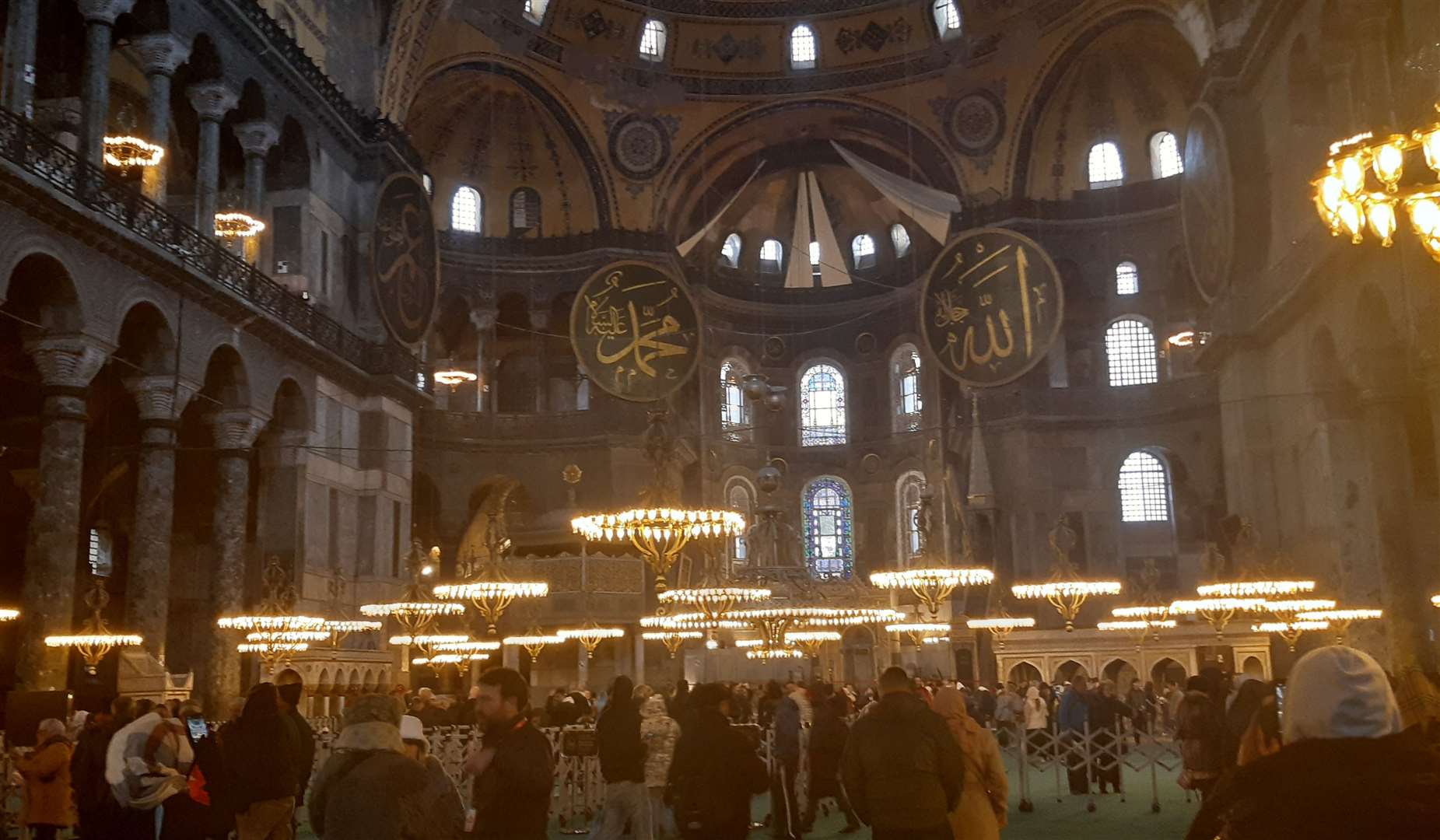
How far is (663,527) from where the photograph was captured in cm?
1270

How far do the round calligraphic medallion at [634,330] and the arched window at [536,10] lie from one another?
A: 859cm

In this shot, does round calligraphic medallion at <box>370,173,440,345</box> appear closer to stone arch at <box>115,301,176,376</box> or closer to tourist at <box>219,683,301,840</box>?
stone arch at <box>115,301,176,376</box>

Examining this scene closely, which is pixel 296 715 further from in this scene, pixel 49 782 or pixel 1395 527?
pixel 1395 527

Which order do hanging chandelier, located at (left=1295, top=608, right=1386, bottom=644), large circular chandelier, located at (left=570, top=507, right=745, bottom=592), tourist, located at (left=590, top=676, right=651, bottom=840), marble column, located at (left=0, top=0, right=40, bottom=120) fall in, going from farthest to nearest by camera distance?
hanging chandelier, located at (left=1295, top=608, right=1386, bottom=644) → marble column, located at (left=0, top=0, right=40, bottom=120) → large circular chandelier, located at (left=570, top=507, right=745, bottom=592) → tourist, located at (left=590, top=676, right=651, bottom=840)

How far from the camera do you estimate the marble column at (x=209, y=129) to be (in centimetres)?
1623

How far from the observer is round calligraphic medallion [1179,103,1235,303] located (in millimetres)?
17438

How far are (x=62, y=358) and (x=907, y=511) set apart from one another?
20.6m

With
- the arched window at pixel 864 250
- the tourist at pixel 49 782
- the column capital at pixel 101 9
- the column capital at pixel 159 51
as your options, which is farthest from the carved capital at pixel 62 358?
the arched window at pixel 864 250

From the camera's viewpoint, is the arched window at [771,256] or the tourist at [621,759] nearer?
the tourist at [621,759]

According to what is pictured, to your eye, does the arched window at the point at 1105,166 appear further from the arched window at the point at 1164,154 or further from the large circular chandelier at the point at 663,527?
the large circular chandelier at the point at 663,527

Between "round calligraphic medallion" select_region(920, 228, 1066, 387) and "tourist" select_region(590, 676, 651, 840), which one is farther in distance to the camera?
"round calligraphic medallion" select_region(920, 228, 1066, 387)

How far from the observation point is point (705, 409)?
1163 inches

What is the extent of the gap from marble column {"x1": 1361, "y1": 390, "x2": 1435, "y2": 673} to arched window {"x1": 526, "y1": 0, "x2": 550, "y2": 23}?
1700cm

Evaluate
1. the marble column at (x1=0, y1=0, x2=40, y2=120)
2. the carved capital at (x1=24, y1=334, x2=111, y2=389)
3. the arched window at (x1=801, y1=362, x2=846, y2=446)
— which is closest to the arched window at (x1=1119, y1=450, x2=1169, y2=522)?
the arched window at (x1=801, y1=362, x2=846, y2=446)
